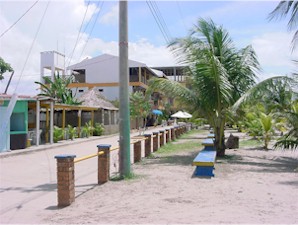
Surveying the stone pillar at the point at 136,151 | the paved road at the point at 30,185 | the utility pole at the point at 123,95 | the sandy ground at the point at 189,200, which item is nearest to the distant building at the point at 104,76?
the paved road at the point at 30,185

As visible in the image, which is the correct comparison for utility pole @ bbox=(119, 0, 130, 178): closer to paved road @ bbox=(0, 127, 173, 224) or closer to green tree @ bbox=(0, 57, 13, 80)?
paved road @ bbox=(0, 127, 173, 224)

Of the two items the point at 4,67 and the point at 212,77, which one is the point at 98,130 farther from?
the point at 212,77

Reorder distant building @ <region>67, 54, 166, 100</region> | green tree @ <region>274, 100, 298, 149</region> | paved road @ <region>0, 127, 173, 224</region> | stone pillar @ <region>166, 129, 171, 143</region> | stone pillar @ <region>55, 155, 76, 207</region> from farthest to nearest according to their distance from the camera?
distant building @ <region>67, 54, 166, 100</region>
stone pillar @ <region>166, 129, 171, 143</region>
green tree @ <region>274, 100, 298, 149</region>
stone pillar @ <region>55, 155, 76, 207</region>
paved road @ <region>0, 127, 173, 224</region>

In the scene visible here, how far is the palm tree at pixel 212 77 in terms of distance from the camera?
14.4 meters

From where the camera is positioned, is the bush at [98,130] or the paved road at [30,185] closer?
the paved road at [30,185]

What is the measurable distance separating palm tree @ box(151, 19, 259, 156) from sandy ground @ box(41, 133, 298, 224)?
435 cm

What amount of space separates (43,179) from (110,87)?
42.6 m

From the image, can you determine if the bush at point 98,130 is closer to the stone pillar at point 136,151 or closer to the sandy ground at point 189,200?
the stone pillar at point 136,151

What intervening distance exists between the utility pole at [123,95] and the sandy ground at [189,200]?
65 centimetres

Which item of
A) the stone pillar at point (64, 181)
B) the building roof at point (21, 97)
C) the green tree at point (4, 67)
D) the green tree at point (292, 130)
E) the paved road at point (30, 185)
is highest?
the green tree at point (4, 67)

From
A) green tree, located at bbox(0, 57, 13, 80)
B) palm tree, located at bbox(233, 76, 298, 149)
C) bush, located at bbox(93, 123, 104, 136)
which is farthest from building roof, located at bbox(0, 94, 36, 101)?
green tree, located at bbox(0, 57, 13, 80)

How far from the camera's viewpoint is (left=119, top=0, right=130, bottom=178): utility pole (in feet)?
32.1

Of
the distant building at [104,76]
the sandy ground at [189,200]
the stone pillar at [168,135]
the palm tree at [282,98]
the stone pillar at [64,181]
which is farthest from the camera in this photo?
the distant building at [104,76]

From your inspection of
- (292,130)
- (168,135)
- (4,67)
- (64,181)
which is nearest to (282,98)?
(292,130)
